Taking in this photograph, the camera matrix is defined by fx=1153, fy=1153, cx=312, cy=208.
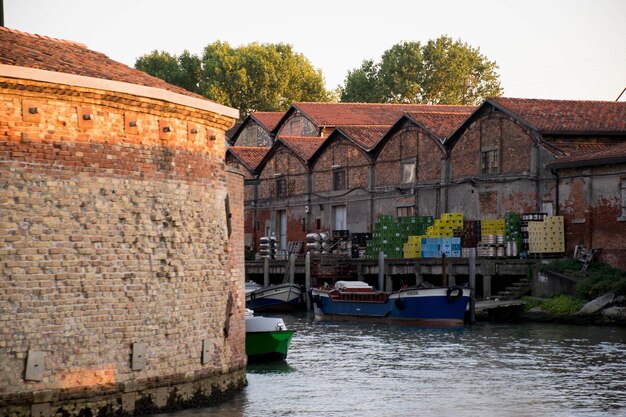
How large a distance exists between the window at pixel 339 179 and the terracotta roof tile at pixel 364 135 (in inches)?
72.8

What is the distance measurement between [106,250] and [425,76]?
8747 centimetres

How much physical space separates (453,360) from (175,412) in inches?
496

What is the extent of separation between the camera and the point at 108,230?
16219 millimetres

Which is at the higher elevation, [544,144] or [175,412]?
[544,144]

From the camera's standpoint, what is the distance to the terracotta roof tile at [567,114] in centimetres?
4528

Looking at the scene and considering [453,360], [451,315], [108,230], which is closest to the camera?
[108,230]

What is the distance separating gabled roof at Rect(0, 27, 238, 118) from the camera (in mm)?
15594

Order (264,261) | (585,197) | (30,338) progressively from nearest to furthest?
1. (30,338)
2. (585,197)
3. (264,261)

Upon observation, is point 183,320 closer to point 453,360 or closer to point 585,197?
point 453,360

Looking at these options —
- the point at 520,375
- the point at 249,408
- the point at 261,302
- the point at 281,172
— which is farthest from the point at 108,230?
the point at 281,172

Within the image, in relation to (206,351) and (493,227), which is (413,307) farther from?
(206,351)

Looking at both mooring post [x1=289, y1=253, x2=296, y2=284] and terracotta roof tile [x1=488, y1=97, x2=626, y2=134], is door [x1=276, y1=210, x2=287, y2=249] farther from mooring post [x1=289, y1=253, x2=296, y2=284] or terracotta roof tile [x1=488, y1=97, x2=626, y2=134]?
terracotta roof tile [x1=488, y1=97, x2=626, y2=134]

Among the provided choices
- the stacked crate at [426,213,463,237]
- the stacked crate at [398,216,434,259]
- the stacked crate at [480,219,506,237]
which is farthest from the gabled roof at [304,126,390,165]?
the stacked crate at [480,219,506,237]

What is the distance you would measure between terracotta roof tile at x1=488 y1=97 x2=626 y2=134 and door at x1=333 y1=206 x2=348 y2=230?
1245cm
